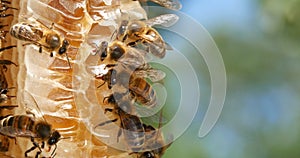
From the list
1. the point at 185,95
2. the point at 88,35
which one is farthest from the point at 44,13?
the point at 185,95

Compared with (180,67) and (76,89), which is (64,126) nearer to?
(76,89)

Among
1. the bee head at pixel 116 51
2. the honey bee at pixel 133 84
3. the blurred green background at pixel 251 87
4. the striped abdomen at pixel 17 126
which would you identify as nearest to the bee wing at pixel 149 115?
the honey bee at pixel 133 84

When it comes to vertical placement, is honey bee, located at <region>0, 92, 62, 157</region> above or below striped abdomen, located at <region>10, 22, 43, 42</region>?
below

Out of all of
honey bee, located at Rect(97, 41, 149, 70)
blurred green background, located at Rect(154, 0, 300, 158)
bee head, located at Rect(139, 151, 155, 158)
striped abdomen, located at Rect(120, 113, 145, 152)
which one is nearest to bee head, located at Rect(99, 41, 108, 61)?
honey bee, located at Rect(97, 41, 149, 70)

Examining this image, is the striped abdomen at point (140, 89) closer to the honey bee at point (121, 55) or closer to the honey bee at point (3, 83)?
the honey bee at point (121, 55)

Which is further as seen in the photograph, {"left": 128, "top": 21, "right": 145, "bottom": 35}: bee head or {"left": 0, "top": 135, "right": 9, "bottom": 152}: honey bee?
{"left": 128, "top": 21, "right": 145, "bottom": 35}: bee head

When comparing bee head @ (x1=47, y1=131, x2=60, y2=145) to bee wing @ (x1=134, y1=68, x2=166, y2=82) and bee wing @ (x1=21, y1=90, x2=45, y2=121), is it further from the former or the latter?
bee wing @ (x1=134, y1=68, x2=166, y2=82)

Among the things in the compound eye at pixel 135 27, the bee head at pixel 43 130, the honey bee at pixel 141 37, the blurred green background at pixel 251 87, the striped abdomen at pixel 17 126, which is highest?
the compound eye at pixel 135 27

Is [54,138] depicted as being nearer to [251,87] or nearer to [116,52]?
[116,52]
